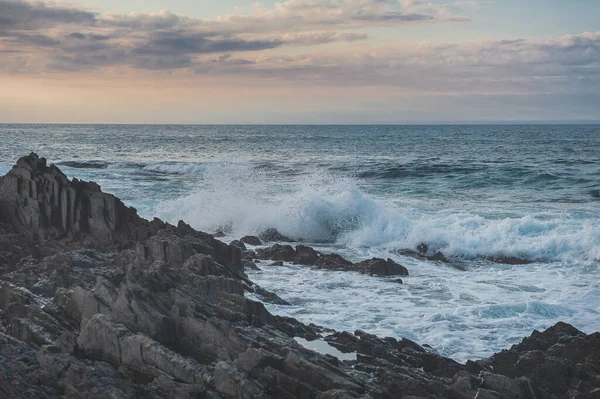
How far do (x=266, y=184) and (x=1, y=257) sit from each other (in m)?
27.8

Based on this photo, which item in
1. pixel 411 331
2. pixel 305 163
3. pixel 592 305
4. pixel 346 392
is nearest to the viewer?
pixel 346 392

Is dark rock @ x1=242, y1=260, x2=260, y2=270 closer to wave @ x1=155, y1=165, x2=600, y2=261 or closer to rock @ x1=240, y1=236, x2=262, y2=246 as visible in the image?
rock @ x1=240, y1=236, x2=262, y2=246

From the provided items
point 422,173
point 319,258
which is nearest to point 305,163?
point 422,173

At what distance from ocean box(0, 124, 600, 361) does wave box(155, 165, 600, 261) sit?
0.06 m

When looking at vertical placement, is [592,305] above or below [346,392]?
below

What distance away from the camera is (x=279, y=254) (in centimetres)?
2012

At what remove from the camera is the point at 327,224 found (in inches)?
1057

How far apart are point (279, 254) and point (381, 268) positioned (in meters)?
3.25

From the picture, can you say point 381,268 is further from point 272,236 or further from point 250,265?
point 272,236

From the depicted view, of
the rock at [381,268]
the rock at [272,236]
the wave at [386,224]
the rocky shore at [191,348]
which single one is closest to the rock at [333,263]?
the rock at [381,268]

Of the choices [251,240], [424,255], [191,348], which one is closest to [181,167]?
[251,240]

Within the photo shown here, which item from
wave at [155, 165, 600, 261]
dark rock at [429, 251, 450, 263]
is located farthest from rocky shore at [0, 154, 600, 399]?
wave at [155, 165, 600, 261]

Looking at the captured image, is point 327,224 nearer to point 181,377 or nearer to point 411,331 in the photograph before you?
point 411,331

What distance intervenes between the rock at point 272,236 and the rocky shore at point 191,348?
9.76m
